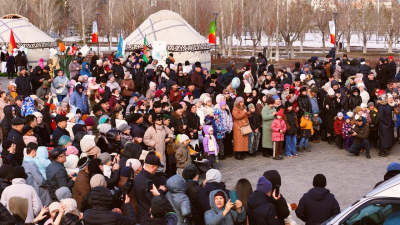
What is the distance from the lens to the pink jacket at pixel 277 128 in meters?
12.8

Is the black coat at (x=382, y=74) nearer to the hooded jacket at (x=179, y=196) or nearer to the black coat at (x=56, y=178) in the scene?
the hooded jacket at (x=179, y=196)

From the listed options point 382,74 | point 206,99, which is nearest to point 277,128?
point 206,99

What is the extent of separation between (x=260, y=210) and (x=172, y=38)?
20.8 metres

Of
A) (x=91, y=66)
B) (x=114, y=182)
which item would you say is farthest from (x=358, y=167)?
(x=91, y=66)

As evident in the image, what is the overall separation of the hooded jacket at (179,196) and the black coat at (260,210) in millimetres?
898

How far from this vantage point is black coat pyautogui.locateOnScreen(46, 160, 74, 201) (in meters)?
7.73

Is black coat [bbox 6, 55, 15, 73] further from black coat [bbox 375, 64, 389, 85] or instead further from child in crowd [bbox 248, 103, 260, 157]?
black coat [bbox 375, 64, 389, 85]

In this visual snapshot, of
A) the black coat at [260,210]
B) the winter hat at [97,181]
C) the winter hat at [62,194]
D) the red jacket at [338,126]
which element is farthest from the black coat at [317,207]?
the red jacket at [338,126]

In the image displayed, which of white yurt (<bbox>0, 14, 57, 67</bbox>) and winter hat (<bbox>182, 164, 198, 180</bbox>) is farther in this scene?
white yurt (<bbox>0, 14, 57, 67</bbox>)

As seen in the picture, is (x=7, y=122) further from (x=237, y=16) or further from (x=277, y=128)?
(x=237, y=16)

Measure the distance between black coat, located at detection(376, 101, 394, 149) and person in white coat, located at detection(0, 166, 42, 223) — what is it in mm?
8973

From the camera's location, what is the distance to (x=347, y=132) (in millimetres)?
13531

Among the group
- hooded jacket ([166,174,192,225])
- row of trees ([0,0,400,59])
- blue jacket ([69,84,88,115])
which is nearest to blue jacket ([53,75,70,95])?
blue jacket ([69,84,88,115])

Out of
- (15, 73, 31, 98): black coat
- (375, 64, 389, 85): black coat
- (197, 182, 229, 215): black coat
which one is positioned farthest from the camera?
(375, 64, 389, 85): black coat
